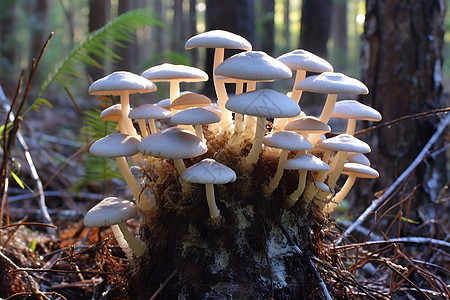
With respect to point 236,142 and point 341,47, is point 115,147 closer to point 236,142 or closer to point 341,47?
point 236,142

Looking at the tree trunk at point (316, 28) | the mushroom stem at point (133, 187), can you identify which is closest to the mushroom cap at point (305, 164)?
the mushroom stem at point (133, 187)

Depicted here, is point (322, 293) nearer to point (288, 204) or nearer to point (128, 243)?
point (288, 204)

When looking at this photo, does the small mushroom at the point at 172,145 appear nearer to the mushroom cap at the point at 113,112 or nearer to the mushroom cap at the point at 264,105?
the mushroom cap at the point at 264,105

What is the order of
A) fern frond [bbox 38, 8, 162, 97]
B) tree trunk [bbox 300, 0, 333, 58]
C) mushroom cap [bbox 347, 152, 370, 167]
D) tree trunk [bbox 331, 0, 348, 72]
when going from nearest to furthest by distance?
1. mushroom cap [bbox 347, 152, 370, 167]
2. fern frond [bbox 38, 8, 162, 97]
3. tree trunk [bbox 300, 0, 333, 58]
4. tree trunk [bbox 331, 0, 348, 72]

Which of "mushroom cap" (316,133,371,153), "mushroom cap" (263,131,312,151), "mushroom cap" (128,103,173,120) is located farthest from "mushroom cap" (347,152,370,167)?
"mushroom cap" (128,103,173,120)

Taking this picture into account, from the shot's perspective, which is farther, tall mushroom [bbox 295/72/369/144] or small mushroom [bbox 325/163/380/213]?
small mushroom [bbox 325/163/380/213]

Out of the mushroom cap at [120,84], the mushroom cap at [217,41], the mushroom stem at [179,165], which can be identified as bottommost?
the mushroom stem at [179,165]

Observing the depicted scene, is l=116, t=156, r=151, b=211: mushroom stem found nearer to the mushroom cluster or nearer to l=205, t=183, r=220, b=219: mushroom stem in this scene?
the mushroom cluster
